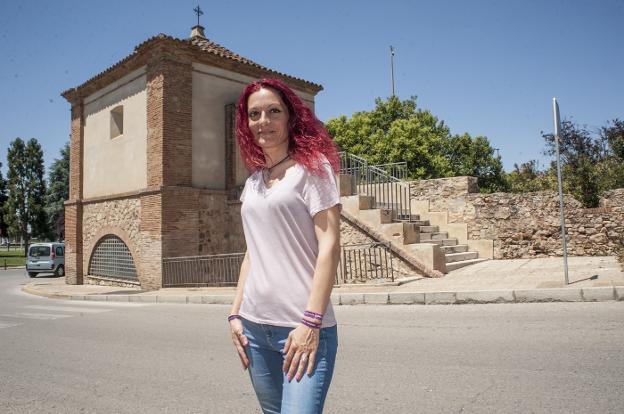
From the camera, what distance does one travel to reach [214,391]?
4.09 meters

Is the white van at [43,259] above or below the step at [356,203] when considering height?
below

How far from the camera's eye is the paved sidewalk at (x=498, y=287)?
23.9ft

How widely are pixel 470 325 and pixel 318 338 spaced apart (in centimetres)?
512

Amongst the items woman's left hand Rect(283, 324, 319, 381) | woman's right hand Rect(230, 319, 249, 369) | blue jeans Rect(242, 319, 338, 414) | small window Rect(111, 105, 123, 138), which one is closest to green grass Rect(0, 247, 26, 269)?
small window Rect(111, 105, 123, 138)

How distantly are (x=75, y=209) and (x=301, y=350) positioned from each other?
1881 cm

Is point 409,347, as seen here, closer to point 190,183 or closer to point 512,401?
point 512,401

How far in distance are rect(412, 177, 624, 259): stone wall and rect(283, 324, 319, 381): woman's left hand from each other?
1285cm

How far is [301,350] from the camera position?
1.62m

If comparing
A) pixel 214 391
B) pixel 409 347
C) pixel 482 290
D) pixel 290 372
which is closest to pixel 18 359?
pixel 214 391

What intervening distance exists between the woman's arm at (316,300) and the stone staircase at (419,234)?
30.9 feet

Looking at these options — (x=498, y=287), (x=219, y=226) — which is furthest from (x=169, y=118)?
(x=498, y=287)

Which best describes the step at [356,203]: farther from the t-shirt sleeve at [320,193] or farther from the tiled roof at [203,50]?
the t-shirt sleeve at [320,193]

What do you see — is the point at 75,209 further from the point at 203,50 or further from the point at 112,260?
the point at 203,50

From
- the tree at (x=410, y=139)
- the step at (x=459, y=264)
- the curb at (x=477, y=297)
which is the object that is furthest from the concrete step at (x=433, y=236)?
the tree at (x=410, y=139)
